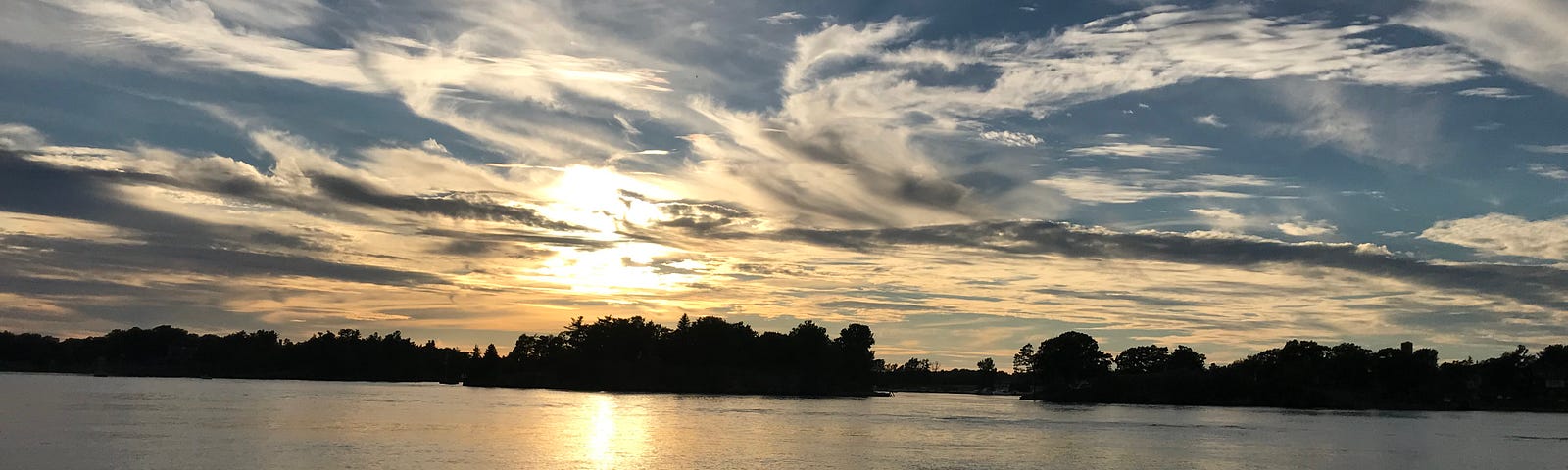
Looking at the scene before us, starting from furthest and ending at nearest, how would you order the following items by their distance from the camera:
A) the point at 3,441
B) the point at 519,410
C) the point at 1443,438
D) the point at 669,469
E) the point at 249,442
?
1. the point at 519,410
2. the point at 1443,438
3. the point at 249,442
4. the point at 3,441
5. the point at 669,469

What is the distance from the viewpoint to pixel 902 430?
123500 mm

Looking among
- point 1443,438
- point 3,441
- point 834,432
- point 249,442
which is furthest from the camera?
point 1443,438

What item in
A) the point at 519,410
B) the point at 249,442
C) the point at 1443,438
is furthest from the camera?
the point at 519,410

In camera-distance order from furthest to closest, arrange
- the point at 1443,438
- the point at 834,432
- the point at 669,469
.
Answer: the point at 1443,438 → the point at 834,432 → the point at 669,469

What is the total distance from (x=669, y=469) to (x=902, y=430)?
55.9 metres

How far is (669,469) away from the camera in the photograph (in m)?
71.7

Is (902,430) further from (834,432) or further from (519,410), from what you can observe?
(519,410)

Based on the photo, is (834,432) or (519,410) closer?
(834,432)

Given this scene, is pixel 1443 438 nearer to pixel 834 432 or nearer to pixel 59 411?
pixel 834 432

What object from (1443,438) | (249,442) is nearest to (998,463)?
(249,442)

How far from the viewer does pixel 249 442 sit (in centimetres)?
8300

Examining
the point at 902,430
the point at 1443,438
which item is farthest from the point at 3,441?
the point at 1443,438

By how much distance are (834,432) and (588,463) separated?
150 feet

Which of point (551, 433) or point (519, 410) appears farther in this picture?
point (519, 410)
